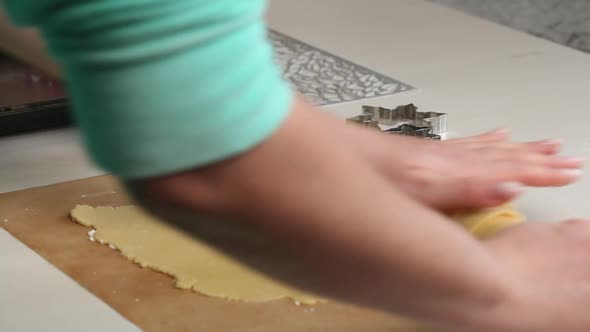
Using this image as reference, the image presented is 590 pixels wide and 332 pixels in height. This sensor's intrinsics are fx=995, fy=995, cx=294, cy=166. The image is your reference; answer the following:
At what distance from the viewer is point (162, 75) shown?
14.6 inches

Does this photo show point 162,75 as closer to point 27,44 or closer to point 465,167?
point 27,44

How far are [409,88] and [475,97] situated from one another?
0.09 meters

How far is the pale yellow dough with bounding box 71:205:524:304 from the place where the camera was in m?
0.78

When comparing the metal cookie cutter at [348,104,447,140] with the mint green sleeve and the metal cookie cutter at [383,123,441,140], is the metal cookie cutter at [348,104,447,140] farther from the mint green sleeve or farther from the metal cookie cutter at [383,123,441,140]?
the mint green sleeve

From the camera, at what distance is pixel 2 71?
1.35 metres

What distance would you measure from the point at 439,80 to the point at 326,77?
0.16 metres

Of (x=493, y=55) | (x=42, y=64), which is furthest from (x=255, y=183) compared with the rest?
(x=493, y=55)

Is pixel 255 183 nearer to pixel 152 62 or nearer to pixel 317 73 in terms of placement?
pixel 152 62

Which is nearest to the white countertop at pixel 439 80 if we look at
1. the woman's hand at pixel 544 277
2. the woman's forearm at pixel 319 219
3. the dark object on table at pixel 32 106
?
the dark object on table at pixel 32 106

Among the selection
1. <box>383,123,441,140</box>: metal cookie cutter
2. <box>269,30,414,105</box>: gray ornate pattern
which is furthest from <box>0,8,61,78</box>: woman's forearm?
<box>269,30,414,105</box>: gray ornate pattern

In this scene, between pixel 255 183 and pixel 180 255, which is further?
pixel 180 255

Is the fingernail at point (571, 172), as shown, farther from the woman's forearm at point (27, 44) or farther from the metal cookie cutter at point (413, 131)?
the woman's forearm at point (27, 44)

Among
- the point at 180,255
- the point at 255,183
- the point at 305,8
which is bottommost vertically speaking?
the point at 180,255

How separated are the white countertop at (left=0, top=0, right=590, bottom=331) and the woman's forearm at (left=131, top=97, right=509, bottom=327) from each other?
44 cm
